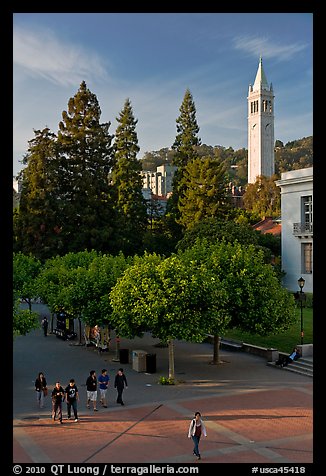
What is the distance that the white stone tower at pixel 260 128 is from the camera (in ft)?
423

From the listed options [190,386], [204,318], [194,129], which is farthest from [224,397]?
[194,129]

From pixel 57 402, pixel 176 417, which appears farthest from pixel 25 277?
pixel 176 417

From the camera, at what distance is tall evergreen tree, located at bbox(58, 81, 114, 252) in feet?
147

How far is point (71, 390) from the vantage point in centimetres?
1606

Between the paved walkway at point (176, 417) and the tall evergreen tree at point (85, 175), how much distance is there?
20.4 meters

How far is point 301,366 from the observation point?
22672mm

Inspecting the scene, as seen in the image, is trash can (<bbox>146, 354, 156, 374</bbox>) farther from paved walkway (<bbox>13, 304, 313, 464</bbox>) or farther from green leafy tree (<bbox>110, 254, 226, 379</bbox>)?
green leafy tree (<bbox>110, 254, 226, 379</bbox>)

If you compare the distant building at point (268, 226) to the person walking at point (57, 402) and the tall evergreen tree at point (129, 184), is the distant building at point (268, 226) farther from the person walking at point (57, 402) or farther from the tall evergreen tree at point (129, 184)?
the person walking at point (57, 402)

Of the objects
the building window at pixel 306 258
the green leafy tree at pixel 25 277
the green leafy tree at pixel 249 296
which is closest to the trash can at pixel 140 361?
the green leafy tree at pixel 249 296

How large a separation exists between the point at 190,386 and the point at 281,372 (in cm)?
464

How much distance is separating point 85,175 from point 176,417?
3238cm

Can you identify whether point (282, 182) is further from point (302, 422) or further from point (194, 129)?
point (302, 422)

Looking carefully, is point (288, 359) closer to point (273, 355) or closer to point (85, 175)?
point (273, 355)

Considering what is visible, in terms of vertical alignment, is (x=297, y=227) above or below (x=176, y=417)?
above
